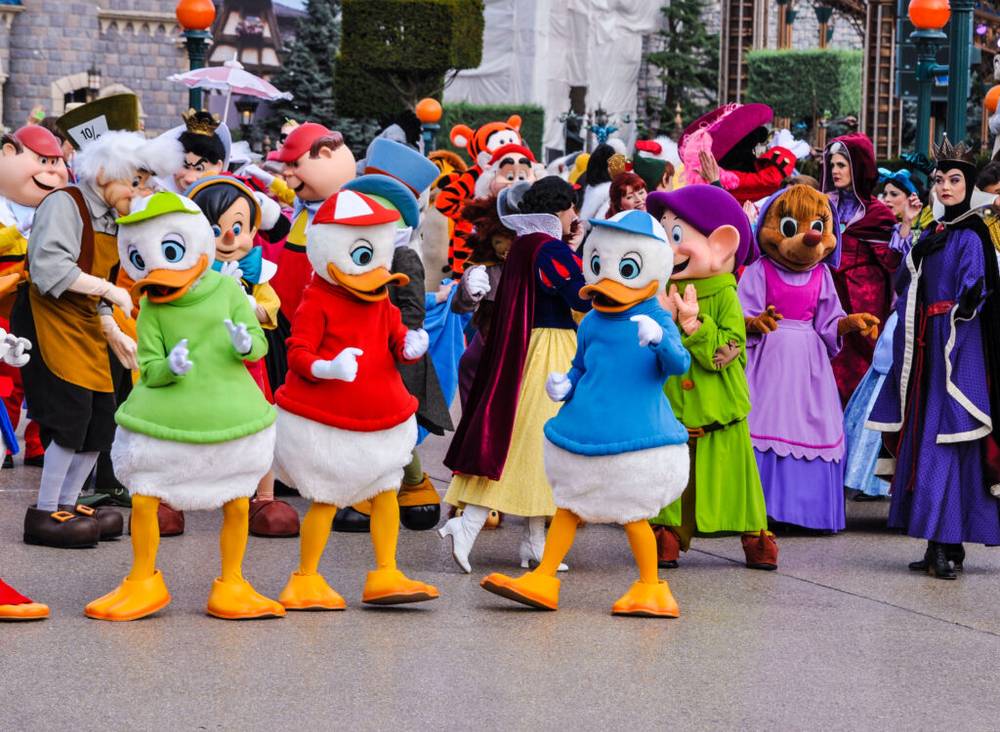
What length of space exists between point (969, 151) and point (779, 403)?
4.48 ft

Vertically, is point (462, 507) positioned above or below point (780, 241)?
below

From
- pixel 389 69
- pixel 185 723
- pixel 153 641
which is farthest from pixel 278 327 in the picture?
pixel 389 69

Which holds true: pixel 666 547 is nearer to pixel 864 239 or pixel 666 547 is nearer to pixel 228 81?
pixel 864 239

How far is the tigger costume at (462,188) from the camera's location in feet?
28.8

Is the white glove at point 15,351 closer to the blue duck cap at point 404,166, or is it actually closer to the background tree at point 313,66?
the blue duck cap at point 404,166

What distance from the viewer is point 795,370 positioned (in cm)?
795

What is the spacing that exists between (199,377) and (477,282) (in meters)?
1.76

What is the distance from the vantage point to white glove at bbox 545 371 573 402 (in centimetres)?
620

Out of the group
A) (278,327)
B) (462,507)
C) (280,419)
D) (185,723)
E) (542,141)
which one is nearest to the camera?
(185,723)

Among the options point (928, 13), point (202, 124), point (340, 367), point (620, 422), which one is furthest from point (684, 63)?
point (340, 367)

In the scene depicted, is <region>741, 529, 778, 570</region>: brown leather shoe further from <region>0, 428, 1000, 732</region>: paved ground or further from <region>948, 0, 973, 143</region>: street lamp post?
<region>948, 0, 973, 143</region>: street lamp post

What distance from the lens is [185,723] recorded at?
475 cm

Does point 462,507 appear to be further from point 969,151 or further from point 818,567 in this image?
point 969,151

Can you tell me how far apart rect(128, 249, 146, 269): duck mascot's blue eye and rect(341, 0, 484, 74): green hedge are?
84.4 ft
